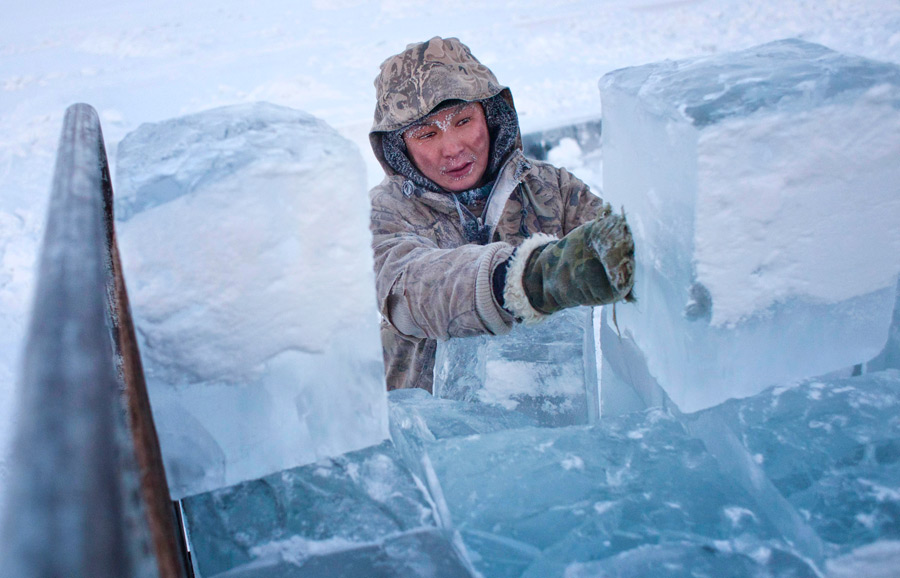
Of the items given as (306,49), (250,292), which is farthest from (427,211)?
(306,49)

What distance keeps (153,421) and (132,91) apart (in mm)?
7867

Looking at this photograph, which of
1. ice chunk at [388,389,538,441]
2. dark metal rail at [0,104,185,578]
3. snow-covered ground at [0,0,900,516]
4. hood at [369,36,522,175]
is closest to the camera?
dark metal rail at [0,104,185,578]

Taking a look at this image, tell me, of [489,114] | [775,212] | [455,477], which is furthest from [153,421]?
[489,114]

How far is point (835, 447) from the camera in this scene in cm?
112

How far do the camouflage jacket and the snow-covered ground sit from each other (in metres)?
3.08

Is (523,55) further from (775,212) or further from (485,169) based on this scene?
(775,212)

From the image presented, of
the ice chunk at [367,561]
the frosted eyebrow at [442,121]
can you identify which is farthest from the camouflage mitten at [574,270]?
the frosted eyebrow at [442,121]

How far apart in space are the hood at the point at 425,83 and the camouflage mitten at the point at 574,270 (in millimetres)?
922

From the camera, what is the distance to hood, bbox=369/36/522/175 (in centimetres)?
221

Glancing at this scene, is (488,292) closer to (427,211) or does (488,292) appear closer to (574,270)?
(574,270)

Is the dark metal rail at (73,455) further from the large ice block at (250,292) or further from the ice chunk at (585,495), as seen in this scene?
the ice chunk at (585,495)

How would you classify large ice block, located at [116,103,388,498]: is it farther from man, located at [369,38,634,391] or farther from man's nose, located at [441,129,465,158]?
man's nose, located at [441,129,465,158]

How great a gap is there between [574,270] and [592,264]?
4 cm

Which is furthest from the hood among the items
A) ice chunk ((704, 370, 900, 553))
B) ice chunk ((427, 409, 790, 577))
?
ice chunk ((704, 370, 900, 553))
